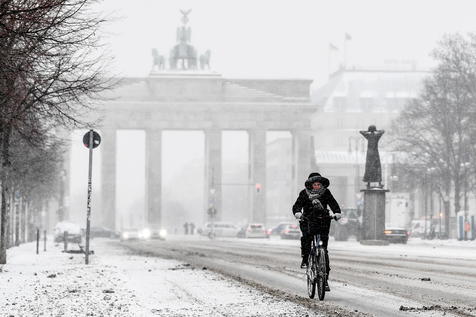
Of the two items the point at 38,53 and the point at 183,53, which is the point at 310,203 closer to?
the point at 38,53

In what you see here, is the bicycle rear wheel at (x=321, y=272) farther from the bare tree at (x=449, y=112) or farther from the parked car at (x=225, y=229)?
the parked car at (x=225, y=229)

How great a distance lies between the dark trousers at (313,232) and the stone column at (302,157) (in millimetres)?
113449

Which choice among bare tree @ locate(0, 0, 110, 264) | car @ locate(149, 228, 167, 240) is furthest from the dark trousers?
car @ locate(149, 228, 167, 240)

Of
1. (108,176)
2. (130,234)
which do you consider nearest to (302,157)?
(108,176)

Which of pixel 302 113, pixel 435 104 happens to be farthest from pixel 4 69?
pixel 302 113

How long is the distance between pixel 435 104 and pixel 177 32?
73.6m

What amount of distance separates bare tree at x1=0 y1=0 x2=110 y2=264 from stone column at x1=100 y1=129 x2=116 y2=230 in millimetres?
99715

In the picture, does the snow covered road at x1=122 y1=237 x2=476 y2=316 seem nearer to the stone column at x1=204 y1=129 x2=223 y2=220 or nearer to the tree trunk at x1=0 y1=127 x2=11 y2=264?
the tree trunk at x1=0 y1=127 x2=11 y2=264

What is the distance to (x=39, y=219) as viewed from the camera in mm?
97562

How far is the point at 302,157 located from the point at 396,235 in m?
72.6

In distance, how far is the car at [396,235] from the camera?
5766 centimetres

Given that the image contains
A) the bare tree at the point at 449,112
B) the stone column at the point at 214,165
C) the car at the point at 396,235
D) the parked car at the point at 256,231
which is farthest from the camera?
the stone column at the point at 214,165

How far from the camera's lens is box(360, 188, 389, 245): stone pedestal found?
51.4m

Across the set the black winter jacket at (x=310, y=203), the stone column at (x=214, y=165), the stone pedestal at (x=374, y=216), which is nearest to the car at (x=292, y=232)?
the stone pedestal at (x=374, y=216)
